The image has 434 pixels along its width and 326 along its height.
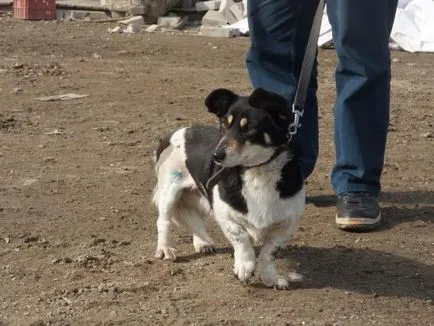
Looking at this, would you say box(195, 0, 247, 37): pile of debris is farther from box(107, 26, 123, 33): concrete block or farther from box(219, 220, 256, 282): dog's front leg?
box(219, 220, 256, 282): dog's front leg

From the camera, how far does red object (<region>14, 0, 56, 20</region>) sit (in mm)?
13055

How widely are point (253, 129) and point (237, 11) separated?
29.1 feet

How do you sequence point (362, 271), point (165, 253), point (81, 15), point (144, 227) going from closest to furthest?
point (362, 271), point (165, 253), point (144, 227), point (81, 15)

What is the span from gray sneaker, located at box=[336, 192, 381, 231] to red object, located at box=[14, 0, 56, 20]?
8975mm

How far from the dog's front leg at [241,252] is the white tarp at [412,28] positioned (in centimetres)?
666

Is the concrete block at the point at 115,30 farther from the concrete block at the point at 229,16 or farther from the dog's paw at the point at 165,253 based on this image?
the dog's paw at the point at 165,253

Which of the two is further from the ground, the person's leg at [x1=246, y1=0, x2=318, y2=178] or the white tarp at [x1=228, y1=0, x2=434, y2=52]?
the person's leg at [x1=246, y1=0, x2=318, y2=178]

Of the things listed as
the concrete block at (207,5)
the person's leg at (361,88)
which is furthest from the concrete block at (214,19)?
the person's leg at (361,88)

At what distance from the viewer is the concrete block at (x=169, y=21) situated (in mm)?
12656

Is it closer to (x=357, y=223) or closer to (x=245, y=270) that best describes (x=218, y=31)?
(x=357, y=223)

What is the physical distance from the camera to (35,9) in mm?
13109

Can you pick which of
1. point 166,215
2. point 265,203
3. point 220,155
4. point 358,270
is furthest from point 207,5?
point 220,155

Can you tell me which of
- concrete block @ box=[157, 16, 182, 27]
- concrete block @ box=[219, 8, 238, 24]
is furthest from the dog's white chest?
concrete block @ box=[157, 16, 182, 27]

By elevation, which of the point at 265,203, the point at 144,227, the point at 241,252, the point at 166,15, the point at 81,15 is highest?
the point at 265,203
